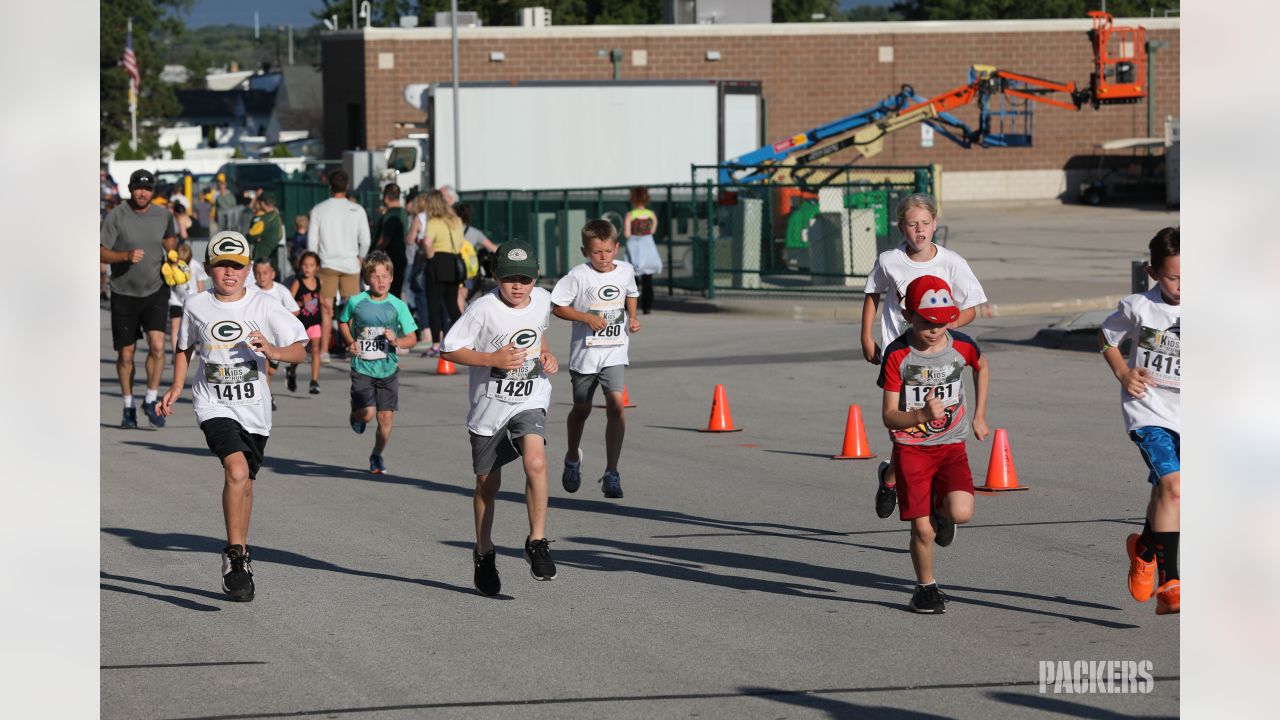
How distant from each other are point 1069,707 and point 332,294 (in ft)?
45.2

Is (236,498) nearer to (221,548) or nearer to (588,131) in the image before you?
(221,548)

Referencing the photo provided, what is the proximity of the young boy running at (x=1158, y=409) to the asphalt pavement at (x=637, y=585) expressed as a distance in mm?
237

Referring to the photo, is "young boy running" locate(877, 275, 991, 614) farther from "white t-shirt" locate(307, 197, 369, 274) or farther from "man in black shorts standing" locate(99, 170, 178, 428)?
"white t-shirt" locate(307, 197, 369, 274)

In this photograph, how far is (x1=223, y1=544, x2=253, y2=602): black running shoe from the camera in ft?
27.1

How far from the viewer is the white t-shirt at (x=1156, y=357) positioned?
7.50 m

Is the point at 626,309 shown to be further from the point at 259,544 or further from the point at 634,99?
the point at 634,99

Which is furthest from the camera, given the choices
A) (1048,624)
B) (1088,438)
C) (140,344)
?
(140,344)

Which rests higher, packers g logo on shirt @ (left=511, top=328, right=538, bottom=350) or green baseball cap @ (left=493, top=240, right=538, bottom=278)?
green baseball cap @ (left=493, top=240, right=538, bottom=278)

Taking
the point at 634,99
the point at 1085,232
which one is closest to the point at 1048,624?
the point at 634,99

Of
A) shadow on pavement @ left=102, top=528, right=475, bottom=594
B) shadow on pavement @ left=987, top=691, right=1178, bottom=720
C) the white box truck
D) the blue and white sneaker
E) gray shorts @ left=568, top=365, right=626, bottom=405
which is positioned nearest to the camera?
shadow on pavement @ left=987, top=691, right=1178, bottom=720

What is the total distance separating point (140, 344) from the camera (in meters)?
23.3

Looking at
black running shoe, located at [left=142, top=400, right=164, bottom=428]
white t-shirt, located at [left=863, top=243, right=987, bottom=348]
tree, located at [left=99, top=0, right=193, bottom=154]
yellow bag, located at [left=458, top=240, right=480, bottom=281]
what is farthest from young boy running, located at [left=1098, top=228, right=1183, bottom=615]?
tree, located at [left=99, top=0, right=193, bottom=154]

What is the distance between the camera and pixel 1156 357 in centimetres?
755

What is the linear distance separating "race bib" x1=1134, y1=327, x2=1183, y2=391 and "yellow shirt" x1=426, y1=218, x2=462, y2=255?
12.7 m
